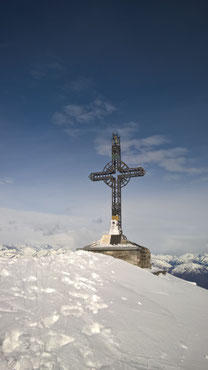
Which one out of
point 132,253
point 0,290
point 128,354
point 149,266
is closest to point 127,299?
point 128,354

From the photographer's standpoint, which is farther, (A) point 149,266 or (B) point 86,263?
(A) point 149,266

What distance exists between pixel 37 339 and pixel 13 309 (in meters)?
1.09

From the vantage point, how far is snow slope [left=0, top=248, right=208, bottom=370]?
12.6ft

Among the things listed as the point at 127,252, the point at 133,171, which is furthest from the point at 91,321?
the point at 133,171

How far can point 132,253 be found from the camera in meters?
15.6

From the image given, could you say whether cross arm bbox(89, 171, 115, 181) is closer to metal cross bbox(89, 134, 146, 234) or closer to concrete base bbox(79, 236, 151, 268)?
metal cross bbox(89, 134, 146, 234)

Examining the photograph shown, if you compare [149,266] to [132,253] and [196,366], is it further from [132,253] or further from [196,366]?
[196,366]

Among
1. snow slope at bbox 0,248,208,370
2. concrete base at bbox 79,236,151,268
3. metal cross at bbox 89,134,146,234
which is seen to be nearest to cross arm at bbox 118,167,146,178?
metal cross at bbox 89,134,146,234

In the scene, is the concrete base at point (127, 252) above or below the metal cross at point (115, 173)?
below

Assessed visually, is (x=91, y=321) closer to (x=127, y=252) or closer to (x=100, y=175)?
(x=127, y=252)

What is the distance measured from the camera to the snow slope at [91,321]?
383cm

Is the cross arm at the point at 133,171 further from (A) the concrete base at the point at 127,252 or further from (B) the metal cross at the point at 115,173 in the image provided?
(A) the concrete base at the point at 127,252

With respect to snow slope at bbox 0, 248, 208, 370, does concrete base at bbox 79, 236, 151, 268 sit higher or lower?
higher

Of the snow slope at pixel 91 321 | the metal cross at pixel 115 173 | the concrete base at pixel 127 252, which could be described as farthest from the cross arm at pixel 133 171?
the snow slope at pixel 91 321
